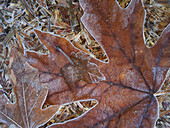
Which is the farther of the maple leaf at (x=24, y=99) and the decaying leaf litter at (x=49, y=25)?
the decaying leaf litter at (x=49, y=25)

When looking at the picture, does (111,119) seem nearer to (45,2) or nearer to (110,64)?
(110,64)

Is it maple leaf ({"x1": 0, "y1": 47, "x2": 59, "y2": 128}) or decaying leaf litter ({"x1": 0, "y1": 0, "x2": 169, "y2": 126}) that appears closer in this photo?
maple leaf ({"x1": 0, "y1": 47, "x2": 59, "y2": 128})

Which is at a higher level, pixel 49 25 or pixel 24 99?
pixel 49 25

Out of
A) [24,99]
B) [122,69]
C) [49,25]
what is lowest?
[122,69]
